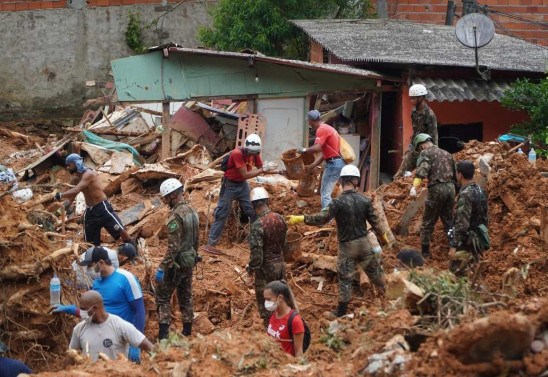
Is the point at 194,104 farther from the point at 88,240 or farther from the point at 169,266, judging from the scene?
the point at 169,266

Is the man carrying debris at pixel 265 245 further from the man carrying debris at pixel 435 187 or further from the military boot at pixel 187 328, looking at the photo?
the man carrying debris at pixel 435 187

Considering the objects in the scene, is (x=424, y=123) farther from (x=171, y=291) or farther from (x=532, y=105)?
(x=171, y=291)

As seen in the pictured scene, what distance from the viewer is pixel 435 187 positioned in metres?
12.6

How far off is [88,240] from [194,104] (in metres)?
7.34

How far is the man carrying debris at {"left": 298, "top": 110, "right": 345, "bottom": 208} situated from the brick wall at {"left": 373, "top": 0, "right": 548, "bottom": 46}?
12750mm

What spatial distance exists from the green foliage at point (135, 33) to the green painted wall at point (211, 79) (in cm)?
790

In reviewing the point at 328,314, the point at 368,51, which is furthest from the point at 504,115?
the point at 328,314

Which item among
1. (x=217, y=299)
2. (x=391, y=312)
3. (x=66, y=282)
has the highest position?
(x=391, y=312)

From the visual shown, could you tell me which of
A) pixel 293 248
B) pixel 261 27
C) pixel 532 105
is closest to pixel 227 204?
pixel 293 248

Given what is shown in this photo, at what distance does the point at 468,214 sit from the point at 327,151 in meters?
3.60

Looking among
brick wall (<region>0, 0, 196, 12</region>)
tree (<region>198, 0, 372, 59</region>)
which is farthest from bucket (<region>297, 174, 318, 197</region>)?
brick wall (<region>0, 0, 196, 12</region>)

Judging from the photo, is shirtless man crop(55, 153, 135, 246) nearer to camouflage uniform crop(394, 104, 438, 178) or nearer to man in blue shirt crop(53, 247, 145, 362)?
man in blue shirt crop(53, 247, 145, 362)

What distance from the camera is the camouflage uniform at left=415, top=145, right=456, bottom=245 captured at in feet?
41.3

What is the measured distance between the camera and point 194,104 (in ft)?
67.7
